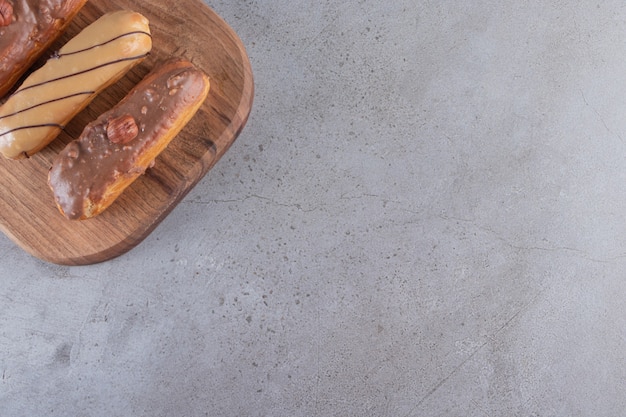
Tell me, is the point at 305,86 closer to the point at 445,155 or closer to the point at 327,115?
the point at 327,115

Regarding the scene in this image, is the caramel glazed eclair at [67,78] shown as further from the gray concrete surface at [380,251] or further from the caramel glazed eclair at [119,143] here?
the gray concrete surface at [380,251]

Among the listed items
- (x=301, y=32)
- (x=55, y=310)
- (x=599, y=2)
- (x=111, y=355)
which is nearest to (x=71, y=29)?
(x=301, y=32)

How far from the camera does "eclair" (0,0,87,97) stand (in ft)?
7.70

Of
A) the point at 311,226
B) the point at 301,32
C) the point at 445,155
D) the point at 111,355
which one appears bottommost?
the point at 111,355

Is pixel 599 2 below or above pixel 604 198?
above

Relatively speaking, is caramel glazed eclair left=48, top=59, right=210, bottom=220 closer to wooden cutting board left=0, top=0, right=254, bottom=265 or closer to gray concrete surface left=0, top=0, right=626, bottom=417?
wooden cutting board left=0, top=0, right=254, bottom=265

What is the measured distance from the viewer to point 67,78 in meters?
2.38

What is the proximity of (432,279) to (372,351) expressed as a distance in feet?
1.61

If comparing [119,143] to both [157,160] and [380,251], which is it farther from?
[380,251]

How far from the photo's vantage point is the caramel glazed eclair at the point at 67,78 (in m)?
2.37

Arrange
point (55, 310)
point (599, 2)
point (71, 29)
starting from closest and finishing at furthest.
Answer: point (71, 29), point (55, 310), point (599, 2)

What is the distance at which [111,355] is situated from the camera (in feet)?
9.26

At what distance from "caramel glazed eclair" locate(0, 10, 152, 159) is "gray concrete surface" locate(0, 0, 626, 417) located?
2.29 ft

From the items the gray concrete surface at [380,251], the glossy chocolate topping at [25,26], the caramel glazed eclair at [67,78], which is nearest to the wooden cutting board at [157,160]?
the caramel glazed eclair at [67,78]
